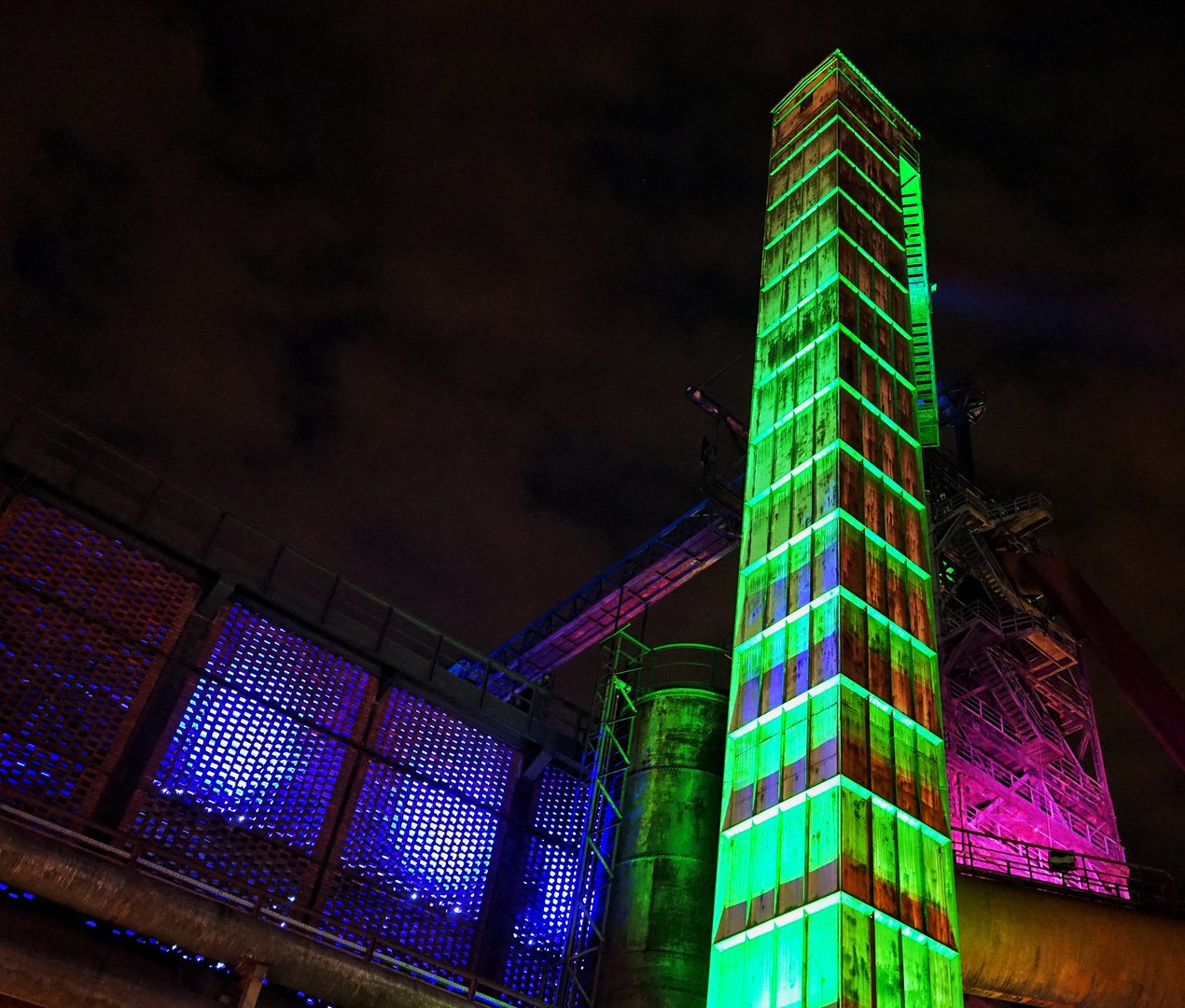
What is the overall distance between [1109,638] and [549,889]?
26.2 metres

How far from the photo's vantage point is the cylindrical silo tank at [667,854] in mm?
19750

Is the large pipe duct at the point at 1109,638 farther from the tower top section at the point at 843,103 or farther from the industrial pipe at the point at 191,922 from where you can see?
the industrial pipe at the point at 191,922

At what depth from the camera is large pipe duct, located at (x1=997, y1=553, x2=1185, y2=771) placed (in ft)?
117

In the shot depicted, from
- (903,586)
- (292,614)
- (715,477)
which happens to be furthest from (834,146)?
(292,614)

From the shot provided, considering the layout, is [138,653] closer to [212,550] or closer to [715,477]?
[212,550]

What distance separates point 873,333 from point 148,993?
22264 mm

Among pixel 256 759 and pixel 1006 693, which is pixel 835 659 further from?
pixel 1006 693

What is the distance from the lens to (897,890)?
17.0 meters

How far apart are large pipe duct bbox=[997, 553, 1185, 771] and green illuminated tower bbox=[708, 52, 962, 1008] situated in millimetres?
17586

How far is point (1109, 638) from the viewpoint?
3909 centimetres

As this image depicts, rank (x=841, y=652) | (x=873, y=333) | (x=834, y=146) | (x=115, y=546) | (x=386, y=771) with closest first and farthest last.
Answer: (x=841, y=652)
(x=115, y=546)
(x=386, y=771)
(x=873, y=333)
(x=834, y=146)

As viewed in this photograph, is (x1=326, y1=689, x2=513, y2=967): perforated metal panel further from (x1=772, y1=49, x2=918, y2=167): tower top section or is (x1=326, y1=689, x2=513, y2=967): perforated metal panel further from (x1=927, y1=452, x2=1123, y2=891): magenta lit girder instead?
(x1=772, y1=49, x2=918, y2=167): tower top section

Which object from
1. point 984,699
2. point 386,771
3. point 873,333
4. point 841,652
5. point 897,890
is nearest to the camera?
point 897,890

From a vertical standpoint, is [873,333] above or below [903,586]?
above
